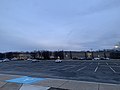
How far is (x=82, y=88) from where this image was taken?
7.15 metres

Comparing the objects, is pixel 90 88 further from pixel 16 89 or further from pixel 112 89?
pixel 16 89

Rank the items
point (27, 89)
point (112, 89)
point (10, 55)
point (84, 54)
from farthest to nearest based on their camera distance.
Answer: point (10, 55)
point (84, 54)
point (27, 89)
point (112, 89)

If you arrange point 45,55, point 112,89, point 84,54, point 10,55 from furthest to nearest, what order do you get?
point 10,55
point 84,54
point 45,55
point 112,89

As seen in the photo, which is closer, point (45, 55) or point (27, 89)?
point (27, 89)

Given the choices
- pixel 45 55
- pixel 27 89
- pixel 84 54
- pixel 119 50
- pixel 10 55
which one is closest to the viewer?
pixel 27 89

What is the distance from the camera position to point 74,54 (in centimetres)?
10269

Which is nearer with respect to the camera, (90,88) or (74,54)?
(90,88)

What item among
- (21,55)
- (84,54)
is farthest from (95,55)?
(21,55)

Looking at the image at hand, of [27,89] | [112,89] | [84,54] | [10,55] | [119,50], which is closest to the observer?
[112,89]

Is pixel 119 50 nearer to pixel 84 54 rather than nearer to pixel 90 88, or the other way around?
pixel 84 54

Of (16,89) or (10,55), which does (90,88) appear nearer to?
(16,89)

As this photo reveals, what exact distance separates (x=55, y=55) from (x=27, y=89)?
3323 inches

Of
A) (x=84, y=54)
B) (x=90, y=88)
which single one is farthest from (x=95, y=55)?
(x=90, y=88)

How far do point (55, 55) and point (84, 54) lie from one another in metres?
19.8
